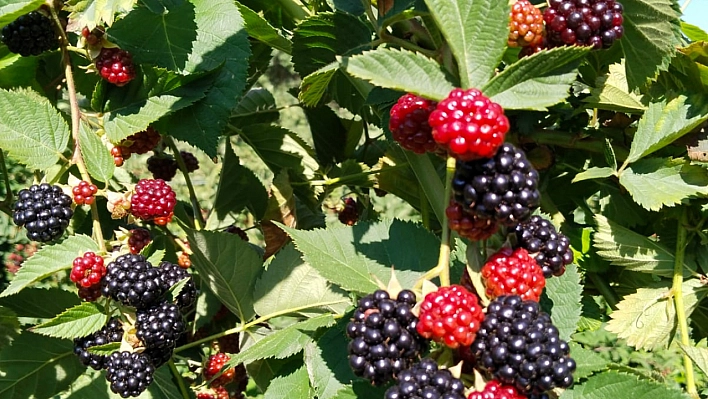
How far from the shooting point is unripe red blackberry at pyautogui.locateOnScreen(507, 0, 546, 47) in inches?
37.4

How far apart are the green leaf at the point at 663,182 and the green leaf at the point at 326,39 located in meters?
0.52

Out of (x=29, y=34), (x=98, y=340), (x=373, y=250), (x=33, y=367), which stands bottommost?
(x=33, y=367)

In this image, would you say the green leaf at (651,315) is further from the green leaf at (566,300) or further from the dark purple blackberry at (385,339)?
the dark purple blackberry at (385,339)

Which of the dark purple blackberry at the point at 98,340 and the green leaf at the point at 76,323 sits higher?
the green leaf at the point at 76,323

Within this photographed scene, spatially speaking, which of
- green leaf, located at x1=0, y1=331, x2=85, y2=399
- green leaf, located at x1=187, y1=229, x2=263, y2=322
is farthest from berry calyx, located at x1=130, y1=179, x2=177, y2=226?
green leaf, located at x1=0, y1=331, x2=85, y2=399

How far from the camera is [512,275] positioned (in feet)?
2.62

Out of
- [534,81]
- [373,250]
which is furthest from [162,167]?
[534,81]

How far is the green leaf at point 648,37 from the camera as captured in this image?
1.12 metres

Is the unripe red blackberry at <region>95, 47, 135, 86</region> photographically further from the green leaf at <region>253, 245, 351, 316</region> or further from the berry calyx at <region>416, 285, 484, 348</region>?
the berry calyx at <region>416, 285, 484, 348</region>

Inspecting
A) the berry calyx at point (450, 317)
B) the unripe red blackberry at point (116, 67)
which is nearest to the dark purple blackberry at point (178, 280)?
the unripe red blackberry at point (116, 67)

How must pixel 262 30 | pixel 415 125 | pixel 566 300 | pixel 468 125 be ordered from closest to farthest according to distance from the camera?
1. pixel 468 125
2. pixel 415 125
3. pixel 566 300
4. pixel 262 30

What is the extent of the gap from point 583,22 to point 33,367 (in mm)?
1351

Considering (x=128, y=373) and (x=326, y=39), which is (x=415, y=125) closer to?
(x=326, y=39)

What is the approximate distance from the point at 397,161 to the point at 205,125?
0.48m
